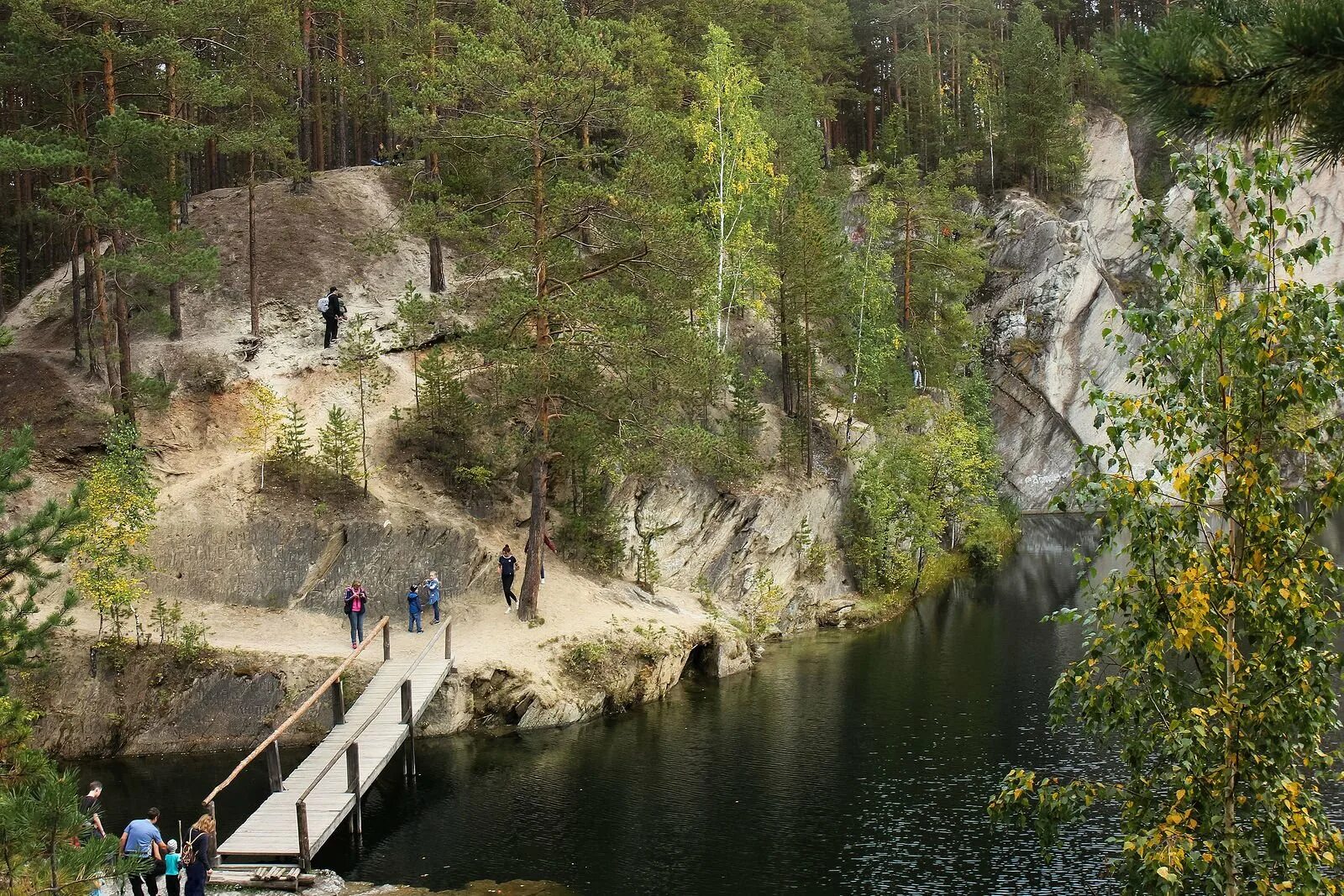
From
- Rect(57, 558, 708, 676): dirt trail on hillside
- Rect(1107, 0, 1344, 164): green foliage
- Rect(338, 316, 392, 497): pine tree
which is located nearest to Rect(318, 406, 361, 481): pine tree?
Rect(338, 316, 392, 497): pine tree

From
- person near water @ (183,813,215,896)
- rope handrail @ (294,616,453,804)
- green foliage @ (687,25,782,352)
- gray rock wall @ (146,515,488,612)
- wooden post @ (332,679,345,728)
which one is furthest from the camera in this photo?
green foliage @ (687,25,782,352)

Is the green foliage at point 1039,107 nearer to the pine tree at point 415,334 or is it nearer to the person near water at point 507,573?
the pine tree at point 415,334

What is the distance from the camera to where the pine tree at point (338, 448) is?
3120 cm

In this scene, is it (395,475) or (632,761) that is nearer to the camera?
(632,761)

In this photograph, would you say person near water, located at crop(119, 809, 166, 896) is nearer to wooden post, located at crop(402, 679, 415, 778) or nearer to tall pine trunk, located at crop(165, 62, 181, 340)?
wooden post, located at crop(402, 679, 415, 778)

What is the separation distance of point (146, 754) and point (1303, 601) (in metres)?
25.7

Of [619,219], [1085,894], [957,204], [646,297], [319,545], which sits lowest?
[1085,894]

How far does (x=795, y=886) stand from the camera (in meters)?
18.9

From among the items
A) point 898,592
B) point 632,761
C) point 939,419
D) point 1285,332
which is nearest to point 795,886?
point 632,761

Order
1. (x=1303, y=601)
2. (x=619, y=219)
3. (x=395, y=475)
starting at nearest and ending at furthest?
(x=1303, y=601) → (x=619, y=219) → (x=395, y=475)

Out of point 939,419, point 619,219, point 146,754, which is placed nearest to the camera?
point 146,754

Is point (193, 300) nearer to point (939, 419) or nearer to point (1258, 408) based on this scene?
point (939, 419)

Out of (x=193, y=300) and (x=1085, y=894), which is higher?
(x=193, y=300)

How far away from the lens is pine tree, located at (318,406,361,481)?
1228 inches
